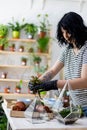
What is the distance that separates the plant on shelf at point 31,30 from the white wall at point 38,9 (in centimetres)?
18

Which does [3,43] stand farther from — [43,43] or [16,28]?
[43,43]

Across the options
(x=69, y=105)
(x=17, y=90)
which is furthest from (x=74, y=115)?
(x=17, y=90)

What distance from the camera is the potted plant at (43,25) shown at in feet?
17.0

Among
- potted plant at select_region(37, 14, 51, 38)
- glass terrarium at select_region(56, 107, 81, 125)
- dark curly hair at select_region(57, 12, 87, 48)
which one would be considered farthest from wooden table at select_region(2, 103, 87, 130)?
potted plant at select_region(37, 14, 51, 38)

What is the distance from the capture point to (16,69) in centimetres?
530

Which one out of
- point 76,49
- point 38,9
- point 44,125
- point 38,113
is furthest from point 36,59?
point 44,125

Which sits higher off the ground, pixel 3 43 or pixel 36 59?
pixel 3 43

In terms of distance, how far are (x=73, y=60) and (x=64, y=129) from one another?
0.64m

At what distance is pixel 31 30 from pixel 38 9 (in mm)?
473

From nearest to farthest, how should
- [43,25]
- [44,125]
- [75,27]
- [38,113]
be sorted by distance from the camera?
1. [44,125]
2. [38,113]
3. [75,27]
4. [43,25]

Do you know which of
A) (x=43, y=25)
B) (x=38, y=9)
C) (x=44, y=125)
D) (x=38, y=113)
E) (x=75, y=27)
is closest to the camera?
(x=44, y=125)

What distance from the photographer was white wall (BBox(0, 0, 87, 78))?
521 cm

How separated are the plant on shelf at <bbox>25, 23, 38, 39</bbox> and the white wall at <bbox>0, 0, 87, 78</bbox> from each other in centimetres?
18

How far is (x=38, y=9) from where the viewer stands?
17.4 feet
